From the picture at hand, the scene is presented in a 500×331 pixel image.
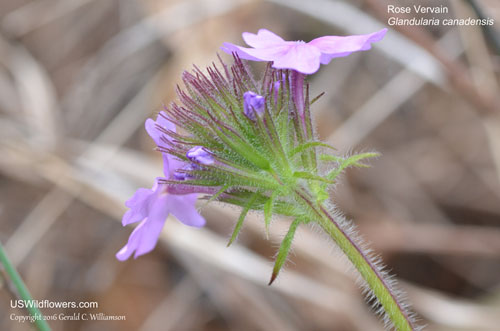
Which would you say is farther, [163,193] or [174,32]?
[174,32]

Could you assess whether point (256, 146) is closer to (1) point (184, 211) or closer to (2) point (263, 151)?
(2) point (263, 151)

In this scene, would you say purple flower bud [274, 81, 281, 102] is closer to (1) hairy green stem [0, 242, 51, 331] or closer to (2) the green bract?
(2) the green bract

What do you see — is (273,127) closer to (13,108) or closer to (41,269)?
(41,269)

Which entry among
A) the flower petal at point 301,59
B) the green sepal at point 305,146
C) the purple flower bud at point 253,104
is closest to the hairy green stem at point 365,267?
the green sepal at point 305,146

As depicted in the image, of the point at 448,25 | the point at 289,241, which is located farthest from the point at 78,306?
the point at 448,25

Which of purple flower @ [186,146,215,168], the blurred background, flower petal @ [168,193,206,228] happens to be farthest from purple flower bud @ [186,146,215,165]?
the blurred background

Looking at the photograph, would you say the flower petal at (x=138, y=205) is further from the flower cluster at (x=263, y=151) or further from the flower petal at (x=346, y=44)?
the flower petal at (x=346, y=44)
